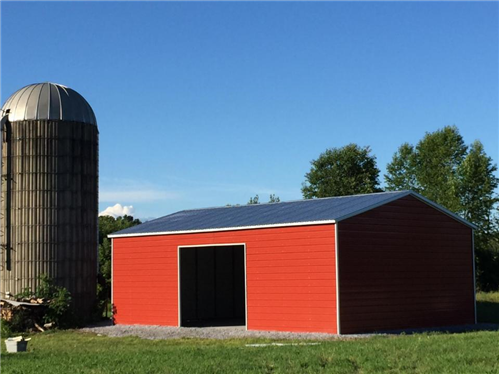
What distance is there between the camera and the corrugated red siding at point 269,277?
21969mm

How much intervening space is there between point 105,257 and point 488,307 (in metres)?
22.8

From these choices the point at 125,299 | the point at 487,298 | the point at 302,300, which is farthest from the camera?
the point at 487,298

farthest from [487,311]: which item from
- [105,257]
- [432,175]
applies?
[432,175]

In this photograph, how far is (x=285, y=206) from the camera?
2703cm

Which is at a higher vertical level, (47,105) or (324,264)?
(47,105)

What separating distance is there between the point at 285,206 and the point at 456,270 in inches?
232

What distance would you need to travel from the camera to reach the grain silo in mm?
28062

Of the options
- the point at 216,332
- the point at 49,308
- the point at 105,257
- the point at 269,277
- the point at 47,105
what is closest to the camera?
the point at 269,277

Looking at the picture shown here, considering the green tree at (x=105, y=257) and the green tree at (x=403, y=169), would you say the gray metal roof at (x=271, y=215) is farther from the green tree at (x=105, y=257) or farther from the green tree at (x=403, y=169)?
the green tree at (x=403, y=169)

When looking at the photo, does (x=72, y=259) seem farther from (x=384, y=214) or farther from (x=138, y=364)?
(x=138, y=364)

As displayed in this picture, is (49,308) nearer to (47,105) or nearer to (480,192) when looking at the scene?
(47,105)

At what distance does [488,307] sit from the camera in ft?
102

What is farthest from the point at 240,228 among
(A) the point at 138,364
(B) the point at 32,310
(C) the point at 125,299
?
(A) the point at 138,364

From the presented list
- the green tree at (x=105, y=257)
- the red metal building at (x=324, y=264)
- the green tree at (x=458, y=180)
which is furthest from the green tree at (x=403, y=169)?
the red metal building at (x=324, y=264)
